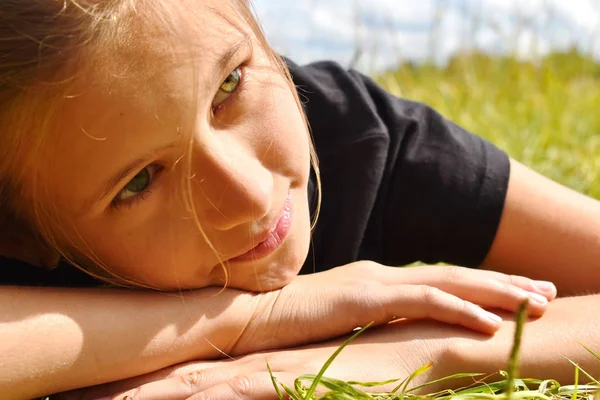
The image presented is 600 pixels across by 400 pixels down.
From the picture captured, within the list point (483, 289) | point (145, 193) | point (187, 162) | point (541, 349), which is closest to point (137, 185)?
point (145, 193)

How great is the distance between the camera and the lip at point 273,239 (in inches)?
66.2

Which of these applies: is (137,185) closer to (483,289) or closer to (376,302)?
(376,302)

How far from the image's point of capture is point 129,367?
1544mm

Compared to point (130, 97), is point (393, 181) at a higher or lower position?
lower

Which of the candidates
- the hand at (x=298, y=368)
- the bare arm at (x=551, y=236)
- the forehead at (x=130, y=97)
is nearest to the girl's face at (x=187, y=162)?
the forehead at (x=130, y=97)

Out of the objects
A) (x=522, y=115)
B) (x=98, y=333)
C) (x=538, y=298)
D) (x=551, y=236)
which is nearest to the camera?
(x=98, y=333)

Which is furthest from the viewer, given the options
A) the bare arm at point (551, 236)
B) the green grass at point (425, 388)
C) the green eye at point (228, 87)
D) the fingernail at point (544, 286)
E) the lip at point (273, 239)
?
the bare arm at point (551, 236)

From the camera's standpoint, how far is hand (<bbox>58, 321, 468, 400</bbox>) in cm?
143

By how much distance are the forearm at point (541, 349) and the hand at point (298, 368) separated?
0.04 metres

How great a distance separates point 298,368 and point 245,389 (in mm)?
156

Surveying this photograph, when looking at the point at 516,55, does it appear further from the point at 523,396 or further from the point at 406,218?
the point at 523,396

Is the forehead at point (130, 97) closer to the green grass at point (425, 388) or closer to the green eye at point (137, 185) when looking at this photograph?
Answer: the green eye at point (137, 185)

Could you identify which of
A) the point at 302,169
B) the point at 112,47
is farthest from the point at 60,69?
the point at 302,169

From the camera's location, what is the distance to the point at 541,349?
1.59m
